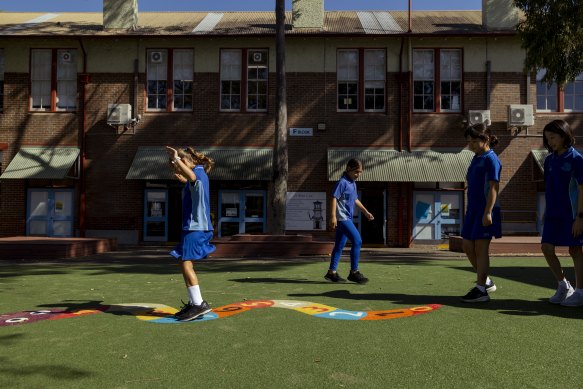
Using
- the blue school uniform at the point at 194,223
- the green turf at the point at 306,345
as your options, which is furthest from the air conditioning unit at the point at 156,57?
the blue school uniform at the point at 194,223

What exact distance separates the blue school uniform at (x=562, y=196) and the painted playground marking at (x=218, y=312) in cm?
144

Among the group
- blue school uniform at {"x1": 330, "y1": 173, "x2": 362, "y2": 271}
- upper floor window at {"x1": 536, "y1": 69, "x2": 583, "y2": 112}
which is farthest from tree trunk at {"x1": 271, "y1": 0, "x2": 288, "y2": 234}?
upper floor window at {"x1": 536, "y1": 69, "x2": 583, "y2": 112}

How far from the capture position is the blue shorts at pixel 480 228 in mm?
5434

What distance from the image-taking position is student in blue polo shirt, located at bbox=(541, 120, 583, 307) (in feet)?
16.8

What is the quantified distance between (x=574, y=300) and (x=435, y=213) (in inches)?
573

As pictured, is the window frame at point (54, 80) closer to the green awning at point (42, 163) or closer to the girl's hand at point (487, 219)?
the green awning at point (42, 163)

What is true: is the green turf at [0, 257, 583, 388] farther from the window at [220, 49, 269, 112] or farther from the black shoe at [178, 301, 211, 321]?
the window at [220, 49, 269, 112]

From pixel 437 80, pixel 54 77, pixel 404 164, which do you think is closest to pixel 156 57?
pixel 54 77

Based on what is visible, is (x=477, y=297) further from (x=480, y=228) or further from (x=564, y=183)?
(x=564, y=183)

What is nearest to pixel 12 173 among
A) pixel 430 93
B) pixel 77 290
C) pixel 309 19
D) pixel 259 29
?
pixel 259 29

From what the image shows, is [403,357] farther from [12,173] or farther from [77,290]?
[12,173]

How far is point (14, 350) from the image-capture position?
12.4ft

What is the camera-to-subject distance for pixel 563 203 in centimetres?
524

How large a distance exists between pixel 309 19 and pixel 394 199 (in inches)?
315
